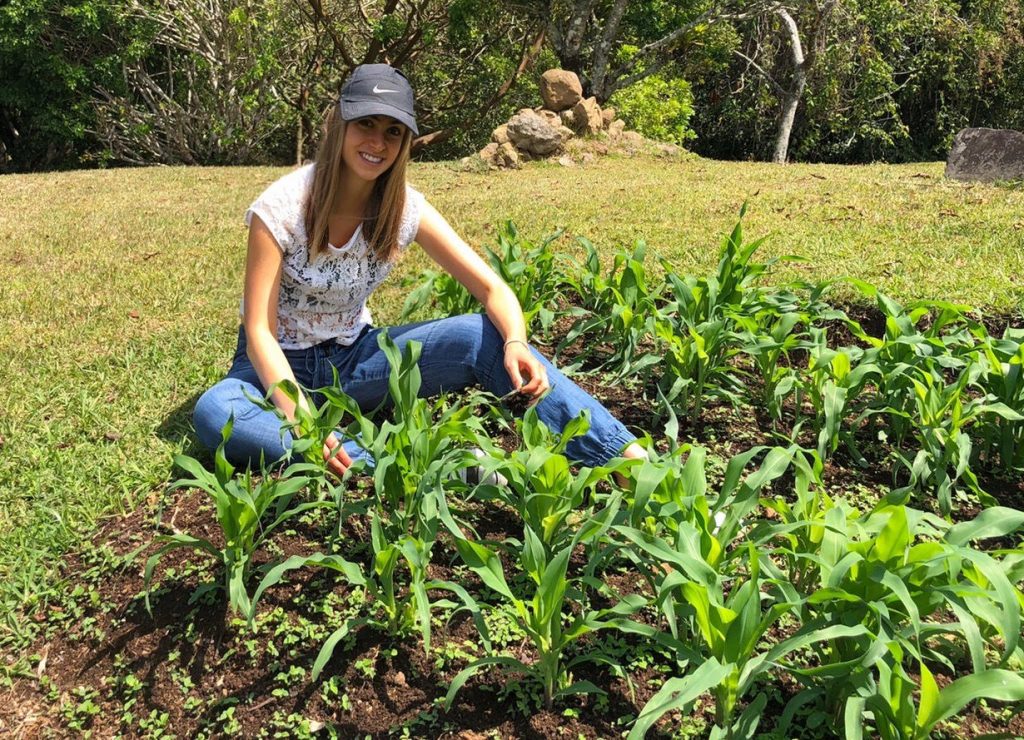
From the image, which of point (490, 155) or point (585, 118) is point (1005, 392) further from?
point (585, 118)

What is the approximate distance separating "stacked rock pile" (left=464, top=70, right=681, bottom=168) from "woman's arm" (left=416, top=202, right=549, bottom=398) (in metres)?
7.16

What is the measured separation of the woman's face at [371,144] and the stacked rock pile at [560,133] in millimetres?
7381

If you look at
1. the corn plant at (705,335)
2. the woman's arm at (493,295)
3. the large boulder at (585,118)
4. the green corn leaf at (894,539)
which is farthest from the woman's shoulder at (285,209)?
the large boulder at (585,118)

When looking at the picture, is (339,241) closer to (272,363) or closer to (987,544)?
(272,363)

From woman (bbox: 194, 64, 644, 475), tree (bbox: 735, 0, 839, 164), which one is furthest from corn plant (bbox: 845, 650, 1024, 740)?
tree (bbox: 735, 0, 839, 164)

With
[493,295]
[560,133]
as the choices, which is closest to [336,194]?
[493,295]

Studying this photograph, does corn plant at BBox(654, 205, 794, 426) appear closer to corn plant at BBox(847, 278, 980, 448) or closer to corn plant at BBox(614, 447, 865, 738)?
corn plant at BBox(847, 278, 980, 448)

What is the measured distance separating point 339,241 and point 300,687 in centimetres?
132

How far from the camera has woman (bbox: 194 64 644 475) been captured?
7.68 feet

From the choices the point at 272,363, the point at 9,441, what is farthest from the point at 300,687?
the point at 9,441

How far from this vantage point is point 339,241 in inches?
102

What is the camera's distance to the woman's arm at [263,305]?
90.2 inches

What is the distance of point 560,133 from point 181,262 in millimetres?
5786

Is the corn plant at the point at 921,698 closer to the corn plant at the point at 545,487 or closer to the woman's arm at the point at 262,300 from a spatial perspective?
the corn plant at the point at 545,487
